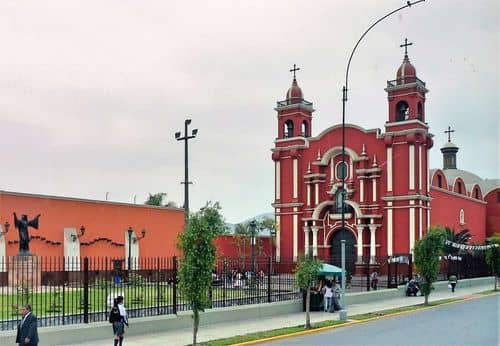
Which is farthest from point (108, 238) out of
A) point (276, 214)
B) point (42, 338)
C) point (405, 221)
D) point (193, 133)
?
point (42, 338)

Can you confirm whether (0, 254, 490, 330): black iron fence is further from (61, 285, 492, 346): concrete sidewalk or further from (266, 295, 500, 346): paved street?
(266, 295, 500, 346): paved street

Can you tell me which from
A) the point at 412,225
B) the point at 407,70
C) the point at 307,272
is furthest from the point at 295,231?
the point at 307,272

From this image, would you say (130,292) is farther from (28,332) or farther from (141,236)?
(141,236)

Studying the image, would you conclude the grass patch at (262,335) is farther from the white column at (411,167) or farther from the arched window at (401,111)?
the arched window at (401,111)

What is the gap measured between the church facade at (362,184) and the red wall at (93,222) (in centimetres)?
1044

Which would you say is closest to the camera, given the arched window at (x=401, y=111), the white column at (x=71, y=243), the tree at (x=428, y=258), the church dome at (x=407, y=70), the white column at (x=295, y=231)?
the tree at (x=428, y=258)

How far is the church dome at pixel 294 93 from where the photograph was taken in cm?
5678

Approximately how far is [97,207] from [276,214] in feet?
64.6

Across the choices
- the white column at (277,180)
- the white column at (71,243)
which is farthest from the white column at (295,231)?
the white column at (71,243)

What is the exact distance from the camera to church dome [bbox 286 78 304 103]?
5678cm

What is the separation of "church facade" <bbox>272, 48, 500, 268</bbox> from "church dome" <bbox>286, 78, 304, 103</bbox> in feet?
0.30

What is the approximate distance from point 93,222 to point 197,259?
26.8 metres

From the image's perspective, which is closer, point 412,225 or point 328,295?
point 328,295

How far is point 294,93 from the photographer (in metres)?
57.1
